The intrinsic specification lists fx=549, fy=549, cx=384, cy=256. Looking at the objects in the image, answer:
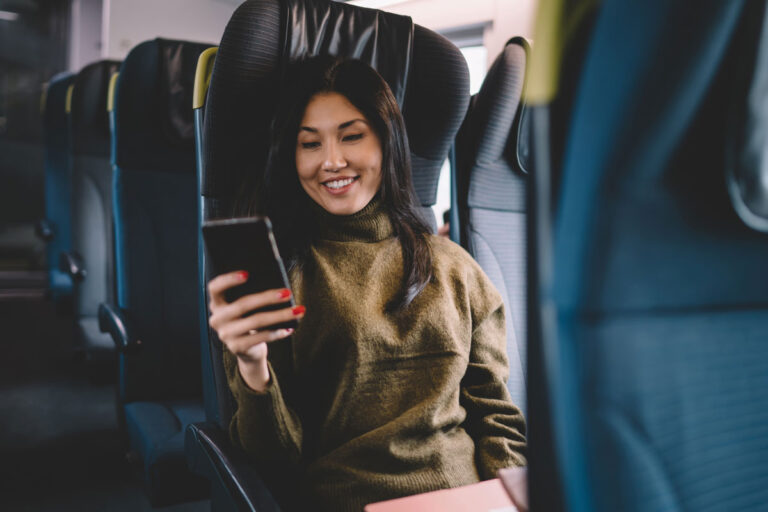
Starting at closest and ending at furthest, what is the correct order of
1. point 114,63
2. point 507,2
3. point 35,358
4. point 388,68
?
1. point 388,68
2. point 507,2
3. point 114,63
4. point 35,358

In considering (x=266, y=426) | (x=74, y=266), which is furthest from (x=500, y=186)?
(x=74, y=266)

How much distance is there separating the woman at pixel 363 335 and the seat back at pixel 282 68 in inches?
2.0

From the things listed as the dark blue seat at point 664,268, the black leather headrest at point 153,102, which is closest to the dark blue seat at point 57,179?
the black leather headrest at point 153,102

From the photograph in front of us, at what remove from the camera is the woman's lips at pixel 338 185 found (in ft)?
3.37

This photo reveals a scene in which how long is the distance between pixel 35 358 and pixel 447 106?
3045 millimetres

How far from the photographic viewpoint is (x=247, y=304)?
651mm

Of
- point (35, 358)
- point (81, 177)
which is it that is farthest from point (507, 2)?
point (35, 358)

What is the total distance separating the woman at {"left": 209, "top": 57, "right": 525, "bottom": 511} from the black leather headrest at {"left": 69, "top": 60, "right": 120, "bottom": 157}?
180 cm

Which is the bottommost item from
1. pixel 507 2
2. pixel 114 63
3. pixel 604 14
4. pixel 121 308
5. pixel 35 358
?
pixel 35 358

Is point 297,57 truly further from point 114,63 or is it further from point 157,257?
point 114,63

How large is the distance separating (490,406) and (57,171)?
335cm

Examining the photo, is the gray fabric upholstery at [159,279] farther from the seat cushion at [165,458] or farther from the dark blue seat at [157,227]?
the seat cushion at [165,458]

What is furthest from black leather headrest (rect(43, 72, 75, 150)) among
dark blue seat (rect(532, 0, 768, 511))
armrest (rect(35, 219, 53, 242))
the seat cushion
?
dark blue seat (rect(532, 0, 768, 511))

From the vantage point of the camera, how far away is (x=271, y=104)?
1.01m
